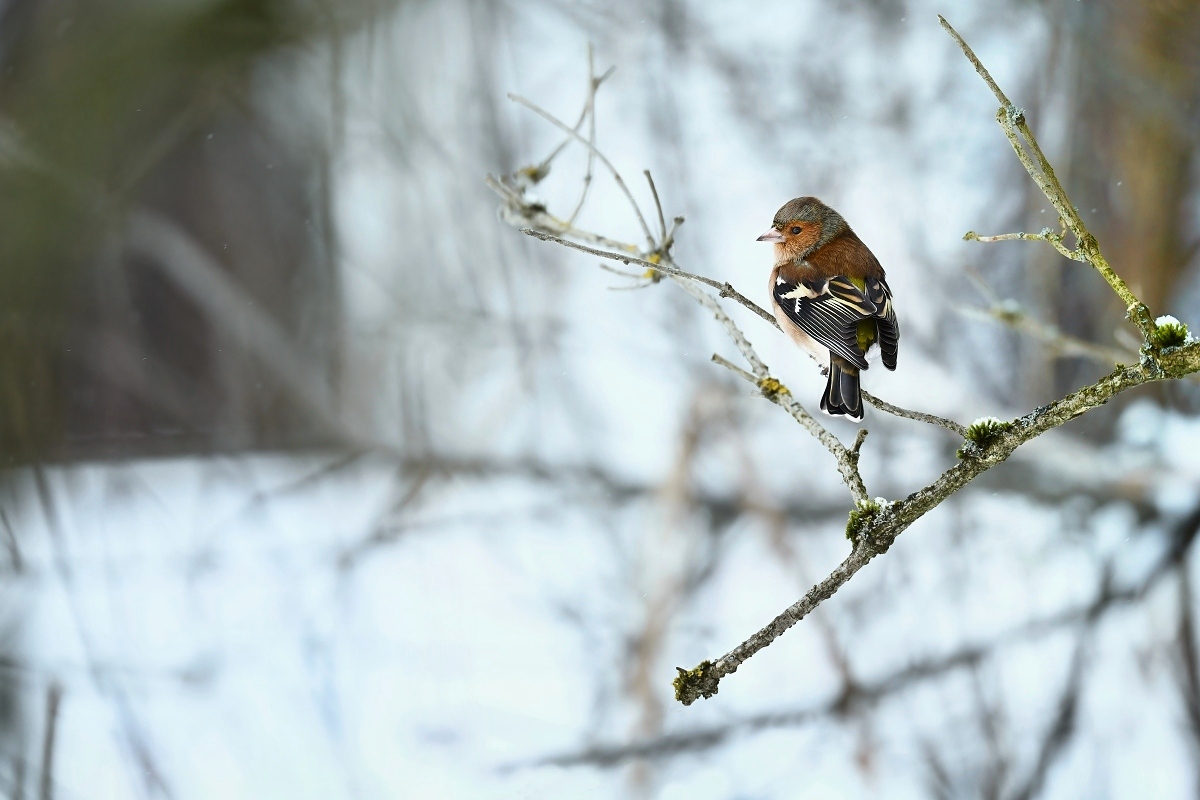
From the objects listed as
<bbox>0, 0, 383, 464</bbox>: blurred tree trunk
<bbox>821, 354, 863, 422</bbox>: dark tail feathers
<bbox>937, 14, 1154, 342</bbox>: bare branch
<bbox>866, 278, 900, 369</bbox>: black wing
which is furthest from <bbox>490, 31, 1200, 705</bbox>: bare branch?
<bbox>0, 0, 383, 464</bbox>: blurred tree trunk

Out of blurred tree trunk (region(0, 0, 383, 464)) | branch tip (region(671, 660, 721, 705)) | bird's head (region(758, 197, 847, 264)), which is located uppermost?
blurred tree trunk (region(0, 0, 383, 464))

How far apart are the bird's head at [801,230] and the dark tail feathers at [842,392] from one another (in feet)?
1.26

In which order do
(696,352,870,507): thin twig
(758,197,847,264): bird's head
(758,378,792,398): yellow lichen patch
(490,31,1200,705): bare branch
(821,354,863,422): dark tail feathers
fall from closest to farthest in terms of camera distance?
1. (490,31,1200,705): bare branch
2. (696,352,870,507): thin twig
3. (758,378,792,398): yellow lichen patch
4. (821,354,863,422): dark tail feathers
5. (758,197,847,264): bird's head

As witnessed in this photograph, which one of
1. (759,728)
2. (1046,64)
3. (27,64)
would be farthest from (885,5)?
(27,64)

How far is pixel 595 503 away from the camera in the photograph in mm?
4418

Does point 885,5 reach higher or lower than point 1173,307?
higher

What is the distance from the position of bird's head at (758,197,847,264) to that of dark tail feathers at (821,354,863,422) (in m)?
0.38

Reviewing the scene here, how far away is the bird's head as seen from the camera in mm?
1986

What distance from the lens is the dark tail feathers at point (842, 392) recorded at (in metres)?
1.57

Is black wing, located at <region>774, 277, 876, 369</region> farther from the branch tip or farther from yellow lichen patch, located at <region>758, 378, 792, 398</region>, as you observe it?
the branch tip

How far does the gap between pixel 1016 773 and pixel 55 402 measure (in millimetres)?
4853

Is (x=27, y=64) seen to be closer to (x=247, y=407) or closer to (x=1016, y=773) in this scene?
(x=247, y=407)

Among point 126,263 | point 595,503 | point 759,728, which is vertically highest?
point 126,263

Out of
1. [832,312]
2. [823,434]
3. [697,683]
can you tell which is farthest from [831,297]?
[697,683]
